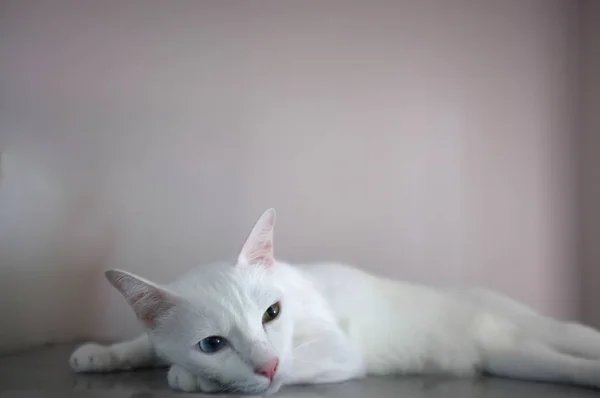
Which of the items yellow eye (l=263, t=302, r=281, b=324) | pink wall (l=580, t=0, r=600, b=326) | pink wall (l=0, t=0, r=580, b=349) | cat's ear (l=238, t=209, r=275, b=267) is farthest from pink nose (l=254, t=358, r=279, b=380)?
pink wall (l=580, t=0, r=600, b=326)

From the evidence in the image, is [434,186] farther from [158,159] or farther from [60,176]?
[60,176]

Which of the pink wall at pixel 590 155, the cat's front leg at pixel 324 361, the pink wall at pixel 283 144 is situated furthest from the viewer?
the pink wall at pixel 590 155

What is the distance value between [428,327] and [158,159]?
849mm

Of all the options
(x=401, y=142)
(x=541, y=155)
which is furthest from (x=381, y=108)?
(x=541, y=155)

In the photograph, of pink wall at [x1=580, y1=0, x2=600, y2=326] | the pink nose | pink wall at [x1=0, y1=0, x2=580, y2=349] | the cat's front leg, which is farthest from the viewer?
pink wall at [x1=580, y1=0, x2=600, y2=326]

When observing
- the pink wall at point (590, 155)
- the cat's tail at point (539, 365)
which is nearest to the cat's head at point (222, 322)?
the cat's tail at point (539, 365)

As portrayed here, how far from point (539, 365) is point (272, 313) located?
0.52 meters

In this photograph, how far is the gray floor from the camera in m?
0.96

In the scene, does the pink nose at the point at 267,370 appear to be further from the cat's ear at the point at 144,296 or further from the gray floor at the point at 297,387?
the cat's ear at the point at 144,296

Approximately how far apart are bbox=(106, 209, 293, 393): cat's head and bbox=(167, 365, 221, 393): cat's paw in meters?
0.01

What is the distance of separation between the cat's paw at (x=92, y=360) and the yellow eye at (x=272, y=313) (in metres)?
0.35

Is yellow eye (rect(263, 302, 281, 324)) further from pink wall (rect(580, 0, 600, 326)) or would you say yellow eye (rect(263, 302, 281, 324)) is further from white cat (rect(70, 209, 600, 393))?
pink wall (rect(580, 0, 600, 326))

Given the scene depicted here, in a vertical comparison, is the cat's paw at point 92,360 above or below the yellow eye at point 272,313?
below

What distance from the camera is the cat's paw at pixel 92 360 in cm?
112
